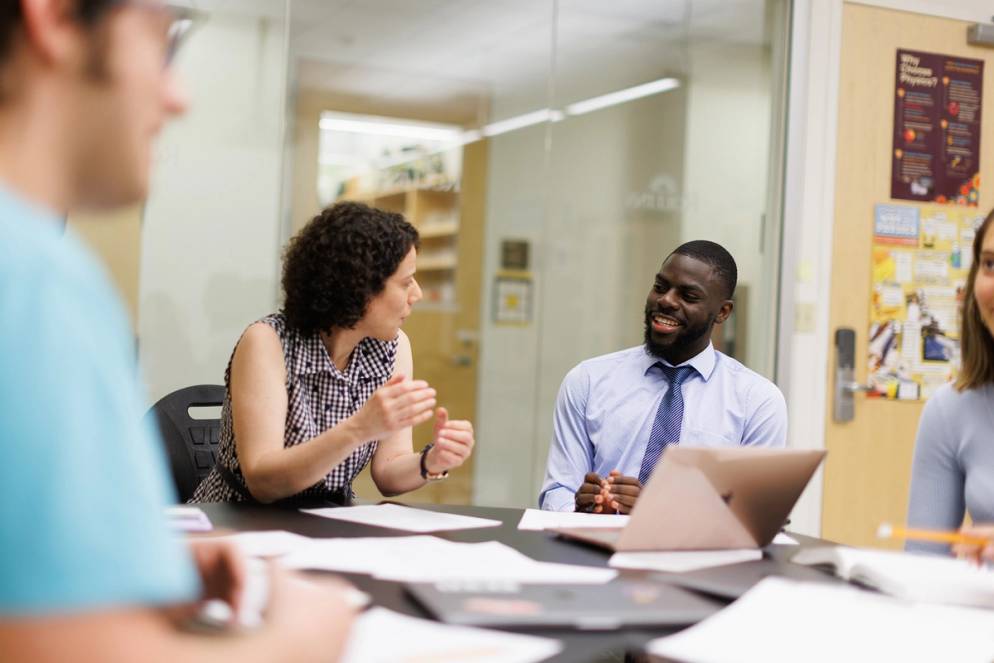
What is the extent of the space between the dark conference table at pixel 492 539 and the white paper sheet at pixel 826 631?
6cm

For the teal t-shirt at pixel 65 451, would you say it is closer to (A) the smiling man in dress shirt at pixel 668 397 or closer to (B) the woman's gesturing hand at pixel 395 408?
(B) the woman's gesturing hand at pixel 395 408

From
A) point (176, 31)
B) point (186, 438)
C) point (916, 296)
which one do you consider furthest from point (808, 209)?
point (176, 31)

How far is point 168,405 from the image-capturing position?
8.04 feet

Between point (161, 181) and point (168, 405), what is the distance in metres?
1.22

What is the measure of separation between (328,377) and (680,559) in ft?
3.25

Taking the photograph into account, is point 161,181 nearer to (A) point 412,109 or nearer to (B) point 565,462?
(A) point 412,109

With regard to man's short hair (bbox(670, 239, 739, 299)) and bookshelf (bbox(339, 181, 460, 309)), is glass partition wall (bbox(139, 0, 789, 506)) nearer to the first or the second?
bookshelf (bbox(339, 181, 460, 309))

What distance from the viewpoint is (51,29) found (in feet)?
1.85

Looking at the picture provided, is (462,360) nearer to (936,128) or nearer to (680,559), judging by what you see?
(936,128)

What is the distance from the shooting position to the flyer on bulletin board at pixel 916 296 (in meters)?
4.07

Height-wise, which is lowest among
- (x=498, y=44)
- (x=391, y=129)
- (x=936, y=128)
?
(x=391, y=129)


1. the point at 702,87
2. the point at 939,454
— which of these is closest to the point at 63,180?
the point at 939,454

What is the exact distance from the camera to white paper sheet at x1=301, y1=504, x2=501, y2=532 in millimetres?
A: 1647

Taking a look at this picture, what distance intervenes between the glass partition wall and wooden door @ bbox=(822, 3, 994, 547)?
0.83ft
